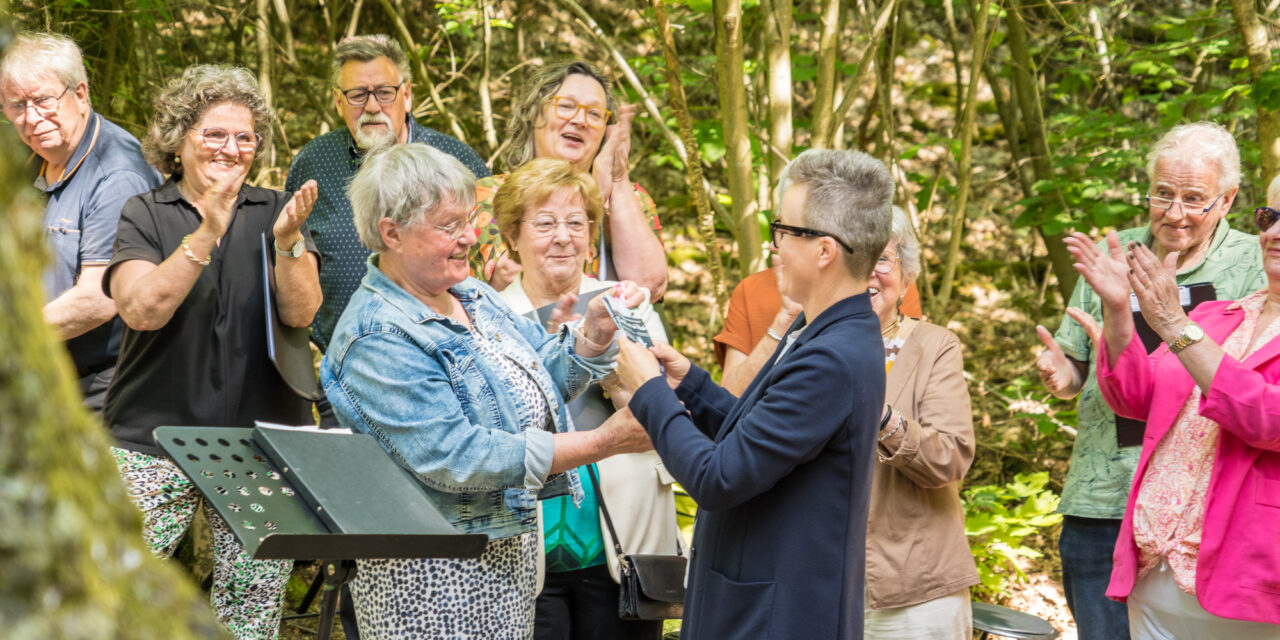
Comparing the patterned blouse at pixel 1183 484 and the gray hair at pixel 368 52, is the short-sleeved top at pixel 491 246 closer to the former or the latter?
the gray hair at pixel 368 52

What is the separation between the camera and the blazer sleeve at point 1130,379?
3006mm

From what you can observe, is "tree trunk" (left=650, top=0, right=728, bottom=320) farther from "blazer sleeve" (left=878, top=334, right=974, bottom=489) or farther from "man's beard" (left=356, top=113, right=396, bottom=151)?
"blazer sleeve" (left=878, top=334, right=974, bottom=489)

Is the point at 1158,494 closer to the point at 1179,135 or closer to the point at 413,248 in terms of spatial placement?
the point at 1179,135

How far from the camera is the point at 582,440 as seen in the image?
245 cm

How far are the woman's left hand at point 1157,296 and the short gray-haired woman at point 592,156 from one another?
1.51m

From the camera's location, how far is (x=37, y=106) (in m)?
3.42

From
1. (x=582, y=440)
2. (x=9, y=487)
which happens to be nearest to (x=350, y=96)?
(x=582, y=440)

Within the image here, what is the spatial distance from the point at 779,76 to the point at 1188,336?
2.70 meters

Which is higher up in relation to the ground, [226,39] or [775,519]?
[226,39]

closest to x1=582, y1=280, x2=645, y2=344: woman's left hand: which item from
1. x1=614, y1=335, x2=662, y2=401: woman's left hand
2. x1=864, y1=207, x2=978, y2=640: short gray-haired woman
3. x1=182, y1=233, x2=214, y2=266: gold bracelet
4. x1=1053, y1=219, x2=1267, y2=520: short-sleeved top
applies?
x1=614, y1=335, x2=662, y2=401: woman's left hand

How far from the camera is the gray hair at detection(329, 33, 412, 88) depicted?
13.0ft

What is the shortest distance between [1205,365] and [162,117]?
3.01 metres

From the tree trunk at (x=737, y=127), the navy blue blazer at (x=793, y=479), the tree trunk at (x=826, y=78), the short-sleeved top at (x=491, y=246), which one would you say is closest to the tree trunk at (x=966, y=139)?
the tree trunk at (x=826, y=78)

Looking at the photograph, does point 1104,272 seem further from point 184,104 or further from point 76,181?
point 76,181
